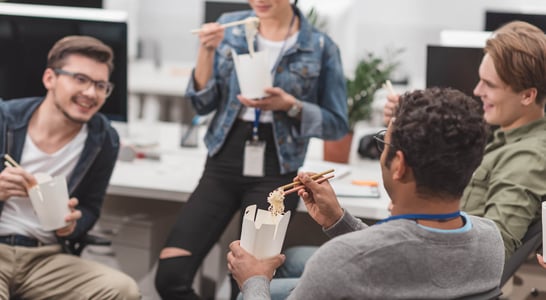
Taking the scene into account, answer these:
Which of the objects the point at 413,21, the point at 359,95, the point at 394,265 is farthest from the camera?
the point at 413,21

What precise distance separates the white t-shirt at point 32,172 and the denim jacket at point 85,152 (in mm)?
26

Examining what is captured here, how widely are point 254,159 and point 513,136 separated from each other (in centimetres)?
85

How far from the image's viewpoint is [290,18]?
8.97ft

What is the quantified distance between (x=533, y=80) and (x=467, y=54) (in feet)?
1.80

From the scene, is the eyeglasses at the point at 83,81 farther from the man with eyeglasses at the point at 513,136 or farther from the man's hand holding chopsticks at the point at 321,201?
the man with eyeglasses at the point at 513,136

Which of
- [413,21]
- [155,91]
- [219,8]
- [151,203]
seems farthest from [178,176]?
[413,21]

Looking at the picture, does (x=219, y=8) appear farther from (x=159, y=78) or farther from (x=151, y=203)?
(x=151, y=203)

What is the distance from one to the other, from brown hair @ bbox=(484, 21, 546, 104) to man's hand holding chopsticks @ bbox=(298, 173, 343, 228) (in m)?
0.86

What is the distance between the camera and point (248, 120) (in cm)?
269

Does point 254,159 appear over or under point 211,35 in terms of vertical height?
under

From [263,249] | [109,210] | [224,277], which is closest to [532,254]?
[263,249]

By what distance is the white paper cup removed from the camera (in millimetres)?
2286

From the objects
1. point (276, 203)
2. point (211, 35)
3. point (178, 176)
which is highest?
point (211, 35)

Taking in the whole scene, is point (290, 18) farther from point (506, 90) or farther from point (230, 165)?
point (506, 90)
